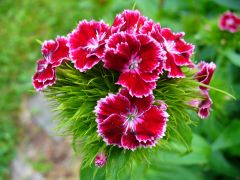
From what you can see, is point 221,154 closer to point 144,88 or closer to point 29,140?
point 144,88

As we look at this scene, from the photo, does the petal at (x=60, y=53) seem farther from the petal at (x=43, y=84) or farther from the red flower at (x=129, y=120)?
the red flower at (x=129, y=120)

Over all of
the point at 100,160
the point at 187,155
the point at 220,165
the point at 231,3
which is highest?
the point at 231,3

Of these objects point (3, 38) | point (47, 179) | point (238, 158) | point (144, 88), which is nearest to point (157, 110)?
point (144, 88)

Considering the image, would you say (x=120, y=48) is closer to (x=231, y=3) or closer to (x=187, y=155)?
(x=187, y=155)

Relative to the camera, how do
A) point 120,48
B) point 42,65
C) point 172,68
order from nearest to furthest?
point 120,48 → point 172,68 → point 42,65

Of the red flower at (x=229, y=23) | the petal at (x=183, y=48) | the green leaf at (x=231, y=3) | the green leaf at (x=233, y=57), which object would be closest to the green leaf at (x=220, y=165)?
the green leaf at (x=233, y=57)

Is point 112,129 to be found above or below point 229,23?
below

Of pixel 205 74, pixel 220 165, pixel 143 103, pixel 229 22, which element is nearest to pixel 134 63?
pixel 143 103
